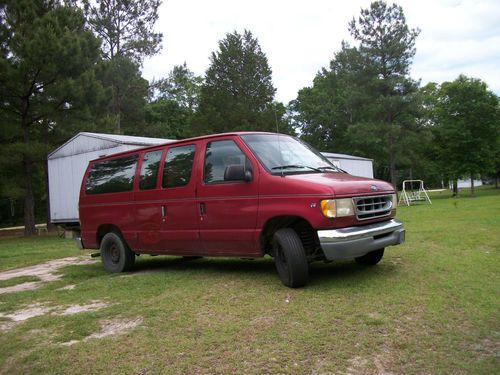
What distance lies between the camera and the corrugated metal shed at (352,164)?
27562 millimetres

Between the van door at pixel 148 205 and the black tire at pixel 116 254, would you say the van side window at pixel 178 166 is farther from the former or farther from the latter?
the black tire at pixel 116 254

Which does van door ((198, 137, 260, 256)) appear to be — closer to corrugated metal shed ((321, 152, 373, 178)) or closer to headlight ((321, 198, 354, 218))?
headlight ((321, 198, 354, 218))

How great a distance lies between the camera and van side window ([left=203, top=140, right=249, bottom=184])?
19.3 ft

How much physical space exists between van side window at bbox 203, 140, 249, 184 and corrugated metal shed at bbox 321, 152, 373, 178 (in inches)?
829

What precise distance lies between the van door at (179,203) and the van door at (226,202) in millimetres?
177

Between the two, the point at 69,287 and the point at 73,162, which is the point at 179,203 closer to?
the point at 69,287

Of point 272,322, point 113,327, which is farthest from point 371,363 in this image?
point 113,327

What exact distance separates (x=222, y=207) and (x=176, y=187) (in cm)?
→ 93

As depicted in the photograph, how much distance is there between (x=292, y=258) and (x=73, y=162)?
49.3ft

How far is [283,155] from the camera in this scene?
5.93 meters

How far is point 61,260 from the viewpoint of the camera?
33.9 feet

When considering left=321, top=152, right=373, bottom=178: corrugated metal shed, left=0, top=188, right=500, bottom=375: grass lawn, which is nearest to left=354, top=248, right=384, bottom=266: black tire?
left=0, top=188, right=500, bottom=375: grass lawn

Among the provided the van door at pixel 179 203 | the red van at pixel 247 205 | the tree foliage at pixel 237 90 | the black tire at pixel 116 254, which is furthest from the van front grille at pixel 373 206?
the tree foliage at pixel 237 90

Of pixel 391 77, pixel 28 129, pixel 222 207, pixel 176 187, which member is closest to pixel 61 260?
pixel 176 187
